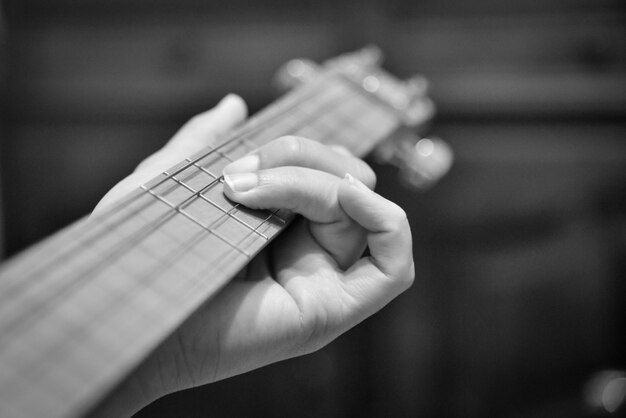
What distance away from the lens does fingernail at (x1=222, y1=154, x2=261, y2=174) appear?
0.50 metres

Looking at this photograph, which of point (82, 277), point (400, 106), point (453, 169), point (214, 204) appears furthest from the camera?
point (453, 169)

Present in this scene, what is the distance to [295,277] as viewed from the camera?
21.9 inches

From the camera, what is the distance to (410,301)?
3.83ft

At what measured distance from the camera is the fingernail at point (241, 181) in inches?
18.7

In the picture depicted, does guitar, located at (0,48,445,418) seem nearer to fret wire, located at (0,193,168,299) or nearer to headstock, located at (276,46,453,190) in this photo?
fret wire, located at (0,193,168,299)

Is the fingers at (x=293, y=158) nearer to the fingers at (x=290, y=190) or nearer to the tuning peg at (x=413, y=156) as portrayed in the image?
the fingers at (x=290, y=190)

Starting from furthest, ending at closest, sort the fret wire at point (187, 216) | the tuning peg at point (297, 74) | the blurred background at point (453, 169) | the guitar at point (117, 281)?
the blurred background at point (453, 169), the tuning peg at point (297, 74), the fret wire at point (187, 216), the guitar at point (117, 281)

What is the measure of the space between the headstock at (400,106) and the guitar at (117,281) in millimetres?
347

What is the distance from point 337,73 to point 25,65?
73 centimetres

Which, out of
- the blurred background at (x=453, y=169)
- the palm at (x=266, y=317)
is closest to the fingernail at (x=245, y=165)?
the palm at (x=266, y=317)

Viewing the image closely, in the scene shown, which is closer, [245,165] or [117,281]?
[117,281]

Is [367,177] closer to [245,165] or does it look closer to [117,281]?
[245,165]

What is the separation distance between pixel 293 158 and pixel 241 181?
0.23 feet

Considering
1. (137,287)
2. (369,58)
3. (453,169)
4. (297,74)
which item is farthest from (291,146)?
(453,169)
